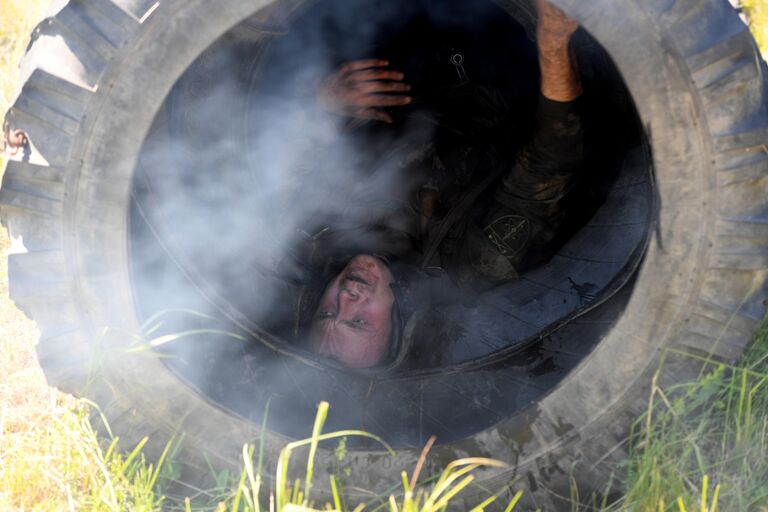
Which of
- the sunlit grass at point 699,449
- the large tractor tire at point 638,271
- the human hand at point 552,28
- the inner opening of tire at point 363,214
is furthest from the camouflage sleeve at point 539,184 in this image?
the sunlit grass at point 699,449

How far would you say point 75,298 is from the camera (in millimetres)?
1946

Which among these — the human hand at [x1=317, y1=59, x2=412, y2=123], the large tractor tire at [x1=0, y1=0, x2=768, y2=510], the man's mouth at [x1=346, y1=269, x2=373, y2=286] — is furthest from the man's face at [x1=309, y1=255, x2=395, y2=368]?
the large tractor tire at [x1=0, y1=0, x2=768, y2=510]

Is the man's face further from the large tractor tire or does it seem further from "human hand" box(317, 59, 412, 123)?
the large tractor tire

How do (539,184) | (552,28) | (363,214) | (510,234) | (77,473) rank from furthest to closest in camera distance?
(363,214), (510,234), (539,184), (552,28), (77,473)

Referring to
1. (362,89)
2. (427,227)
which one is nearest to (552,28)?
(362,89)

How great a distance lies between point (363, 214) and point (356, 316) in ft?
1.32

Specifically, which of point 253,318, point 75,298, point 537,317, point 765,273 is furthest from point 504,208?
point 75,298

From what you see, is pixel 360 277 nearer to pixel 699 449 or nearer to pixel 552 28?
pixel 552 28

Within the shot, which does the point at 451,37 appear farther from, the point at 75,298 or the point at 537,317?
the point at 75,298

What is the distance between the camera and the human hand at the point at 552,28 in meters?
2.17

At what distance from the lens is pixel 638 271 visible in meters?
1.97

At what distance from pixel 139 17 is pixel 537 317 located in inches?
71.6

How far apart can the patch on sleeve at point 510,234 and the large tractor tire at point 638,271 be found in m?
1.14

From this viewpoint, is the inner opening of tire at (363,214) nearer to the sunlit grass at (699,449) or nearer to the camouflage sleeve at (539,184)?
the camouflage sleeve at (539,184)
